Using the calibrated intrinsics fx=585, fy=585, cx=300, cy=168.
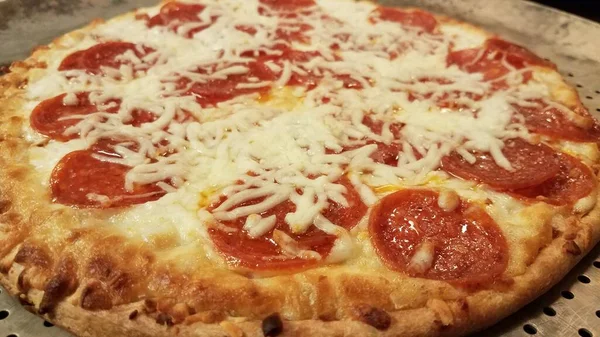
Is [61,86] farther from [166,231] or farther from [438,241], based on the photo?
[438,241]

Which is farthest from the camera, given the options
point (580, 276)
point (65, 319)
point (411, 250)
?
point (580, 276)

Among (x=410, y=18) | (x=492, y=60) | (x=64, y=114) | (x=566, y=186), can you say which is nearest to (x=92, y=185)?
(x=64, y=114)

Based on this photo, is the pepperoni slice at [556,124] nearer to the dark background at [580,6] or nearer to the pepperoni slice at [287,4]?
the pepperoni slice at [287,4]

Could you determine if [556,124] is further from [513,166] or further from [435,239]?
[435,239]

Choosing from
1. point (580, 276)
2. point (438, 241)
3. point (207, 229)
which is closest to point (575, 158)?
point (580, 276)

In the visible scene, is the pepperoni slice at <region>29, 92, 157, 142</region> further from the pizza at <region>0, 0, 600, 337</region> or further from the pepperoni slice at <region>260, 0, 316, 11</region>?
the pepperoni slice at <region>260, 0, 316, 11</region>

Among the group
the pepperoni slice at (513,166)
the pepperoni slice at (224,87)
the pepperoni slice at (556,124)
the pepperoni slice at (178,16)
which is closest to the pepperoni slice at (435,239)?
the pepperoni slice at (513,166)
